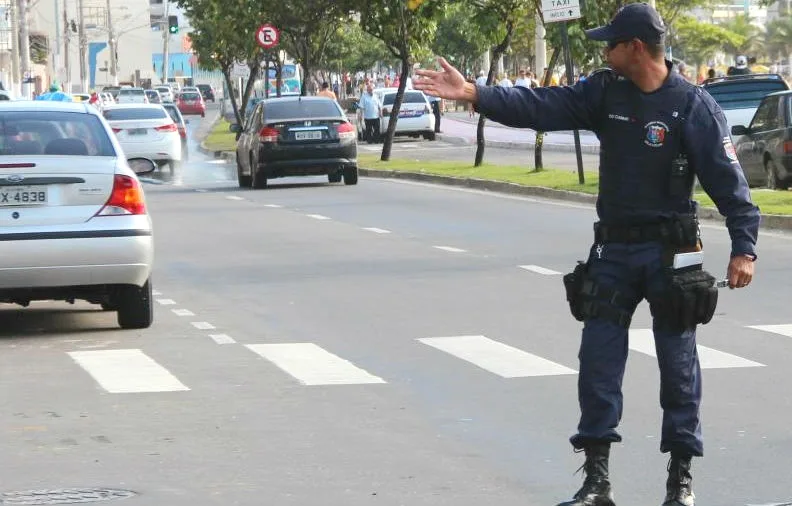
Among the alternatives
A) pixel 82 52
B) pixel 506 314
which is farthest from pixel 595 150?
pixel 82 52

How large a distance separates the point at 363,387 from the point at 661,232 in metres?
3.58

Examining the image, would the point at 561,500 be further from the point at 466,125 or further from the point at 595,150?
the point at 466,125

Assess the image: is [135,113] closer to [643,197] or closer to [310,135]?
[310,135]

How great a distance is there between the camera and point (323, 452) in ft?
26.8

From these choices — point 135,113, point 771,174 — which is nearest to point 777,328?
point 771,174

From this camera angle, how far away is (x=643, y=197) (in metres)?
6.77

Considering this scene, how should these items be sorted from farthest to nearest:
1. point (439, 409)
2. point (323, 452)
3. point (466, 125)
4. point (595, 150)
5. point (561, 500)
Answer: point (466, 125)
point (595, 150)
point (439, 409)
point (323, 452)
point (561, 500)

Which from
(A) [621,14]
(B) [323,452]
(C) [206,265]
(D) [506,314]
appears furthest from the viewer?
(C) [206,265]

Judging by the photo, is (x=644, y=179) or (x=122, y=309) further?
(x=122, y=309)

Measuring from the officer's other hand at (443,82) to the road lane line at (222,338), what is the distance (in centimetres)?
541

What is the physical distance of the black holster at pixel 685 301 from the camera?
669 centimetres

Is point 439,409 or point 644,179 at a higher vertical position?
point 644,179

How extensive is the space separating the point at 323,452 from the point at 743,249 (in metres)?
2.20

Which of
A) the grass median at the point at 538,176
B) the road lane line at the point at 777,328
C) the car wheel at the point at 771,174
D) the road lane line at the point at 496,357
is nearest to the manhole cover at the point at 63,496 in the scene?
the road lane line at the point at 496,357
